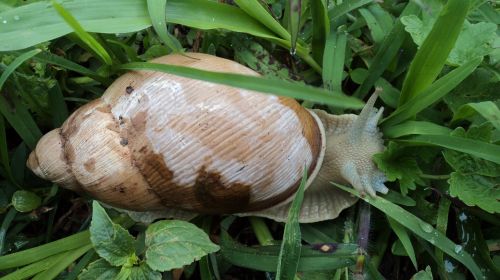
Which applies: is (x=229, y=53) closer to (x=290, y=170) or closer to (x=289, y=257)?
(x=290, y=170)

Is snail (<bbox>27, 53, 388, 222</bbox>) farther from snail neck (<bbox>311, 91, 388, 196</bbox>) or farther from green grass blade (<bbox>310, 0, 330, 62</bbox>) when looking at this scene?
green grass blade (<bbox>310, 0, 330, 62</bbox>)

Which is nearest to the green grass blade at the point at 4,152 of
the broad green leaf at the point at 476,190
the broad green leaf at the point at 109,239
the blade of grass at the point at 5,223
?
the blade of grass at the point at 5,223

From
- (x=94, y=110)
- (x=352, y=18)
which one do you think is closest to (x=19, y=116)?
(x=94, y=110)

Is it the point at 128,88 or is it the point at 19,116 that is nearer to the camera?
the point at 128,88

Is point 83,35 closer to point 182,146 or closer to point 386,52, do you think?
point 182,146

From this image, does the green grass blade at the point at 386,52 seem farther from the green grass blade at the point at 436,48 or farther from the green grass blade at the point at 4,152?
the green grass blade at the point at 4,152
